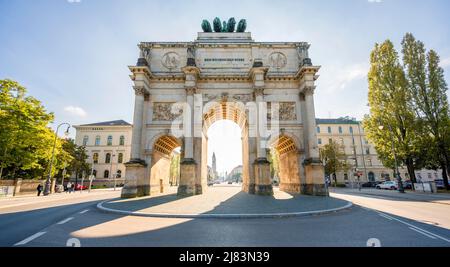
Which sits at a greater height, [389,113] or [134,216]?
[389,113]

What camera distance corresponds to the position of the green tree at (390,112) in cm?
2423

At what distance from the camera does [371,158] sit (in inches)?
2077

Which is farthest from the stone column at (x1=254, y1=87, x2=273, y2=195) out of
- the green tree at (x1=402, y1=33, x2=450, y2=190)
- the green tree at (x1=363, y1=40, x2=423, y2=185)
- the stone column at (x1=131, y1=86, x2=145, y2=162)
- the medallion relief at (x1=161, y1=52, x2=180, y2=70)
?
the green tree at (x1=402, y1=33, x2=450, y2=190)

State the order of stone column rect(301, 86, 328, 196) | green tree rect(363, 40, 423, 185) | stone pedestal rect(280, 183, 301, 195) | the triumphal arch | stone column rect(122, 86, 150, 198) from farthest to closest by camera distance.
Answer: green tree rect(363, 40, 423, 185) < stone pedestal rect(280, 183, 301, 195) < the triumphal arch < stone column rect(301, 86, 328, 196) < stone column rect(122, 86, 150, 198)

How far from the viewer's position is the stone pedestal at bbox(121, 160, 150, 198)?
56.2 feet

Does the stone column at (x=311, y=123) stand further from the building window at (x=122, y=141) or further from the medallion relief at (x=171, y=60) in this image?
the building window at (x=122, y=141)

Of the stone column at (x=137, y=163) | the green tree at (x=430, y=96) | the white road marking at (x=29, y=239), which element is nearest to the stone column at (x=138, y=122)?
the stone column at (x=137, y=163)

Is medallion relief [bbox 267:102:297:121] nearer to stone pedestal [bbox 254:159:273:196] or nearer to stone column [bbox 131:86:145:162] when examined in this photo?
stone pedestal [bbox 254:159:273:196]

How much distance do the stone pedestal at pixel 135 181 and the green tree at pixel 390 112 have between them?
1091 inches

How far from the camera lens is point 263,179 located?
58.3ft

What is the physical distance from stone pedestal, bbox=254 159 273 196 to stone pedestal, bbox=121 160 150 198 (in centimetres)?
1043
